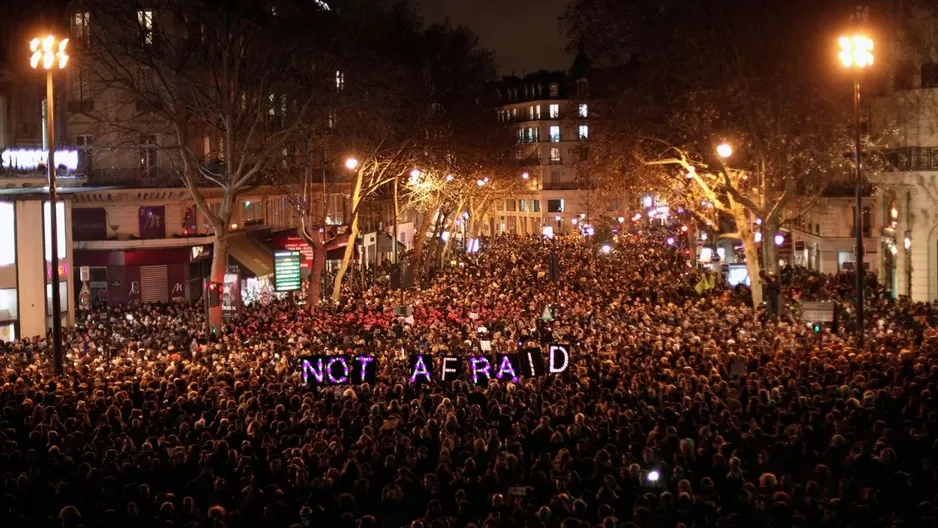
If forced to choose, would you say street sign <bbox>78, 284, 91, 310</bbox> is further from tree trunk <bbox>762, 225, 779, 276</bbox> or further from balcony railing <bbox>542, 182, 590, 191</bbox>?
balcony railing <bbox>542, 182, 590, 191</bbox>

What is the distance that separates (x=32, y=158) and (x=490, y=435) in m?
24.2

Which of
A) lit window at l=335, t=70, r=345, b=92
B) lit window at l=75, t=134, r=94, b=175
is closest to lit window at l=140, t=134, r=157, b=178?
lit window at l=75, t=134, r=94, b=175

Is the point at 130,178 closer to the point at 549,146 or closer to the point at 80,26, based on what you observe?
the point at 80,26

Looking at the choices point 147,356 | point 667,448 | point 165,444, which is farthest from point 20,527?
point 147,356

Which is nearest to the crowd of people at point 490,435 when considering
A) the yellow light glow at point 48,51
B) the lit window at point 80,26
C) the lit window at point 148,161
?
the yellow light glow at point 48,51

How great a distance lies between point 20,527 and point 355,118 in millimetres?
32609

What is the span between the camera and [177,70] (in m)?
30.6

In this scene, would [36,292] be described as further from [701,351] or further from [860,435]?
[860,435]

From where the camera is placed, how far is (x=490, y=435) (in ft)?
47.6

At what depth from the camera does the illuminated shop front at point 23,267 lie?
112 feet

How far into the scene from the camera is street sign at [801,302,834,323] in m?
27.2

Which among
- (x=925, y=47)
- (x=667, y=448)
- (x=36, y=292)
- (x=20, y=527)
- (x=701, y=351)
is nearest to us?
(x=20, y=527)

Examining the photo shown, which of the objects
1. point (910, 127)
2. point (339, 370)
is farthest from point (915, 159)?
point (339, 370)

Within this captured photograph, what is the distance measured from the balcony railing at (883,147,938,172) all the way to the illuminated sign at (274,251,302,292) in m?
20.7
